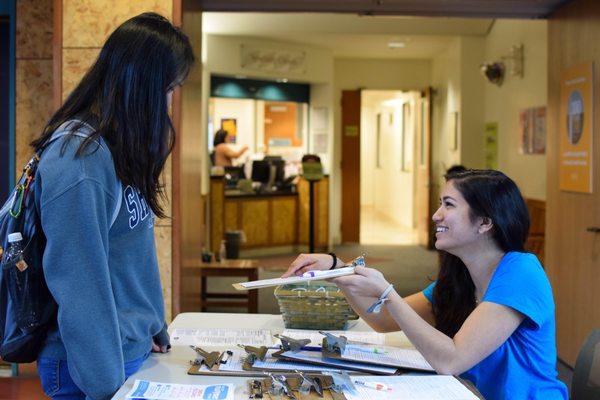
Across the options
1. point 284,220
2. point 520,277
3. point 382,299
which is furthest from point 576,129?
point 284,220

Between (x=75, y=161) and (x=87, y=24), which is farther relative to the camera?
(x=87, y=24)

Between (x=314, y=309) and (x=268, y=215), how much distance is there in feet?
28.8

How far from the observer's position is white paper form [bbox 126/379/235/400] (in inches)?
70.4

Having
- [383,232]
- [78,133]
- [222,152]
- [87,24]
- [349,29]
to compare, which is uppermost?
[349,29]

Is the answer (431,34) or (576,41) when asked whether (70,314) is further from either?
(431,34)

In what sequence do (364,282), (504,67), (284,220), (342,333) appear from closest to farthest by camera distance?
(364,282) → (342,333) → (504,67) → (284,220)

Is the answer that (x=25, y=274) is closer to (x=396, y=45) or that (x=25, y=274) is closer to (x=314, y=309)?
(x=314, y=309)

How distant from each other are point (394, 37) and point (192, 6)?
6.63 meters

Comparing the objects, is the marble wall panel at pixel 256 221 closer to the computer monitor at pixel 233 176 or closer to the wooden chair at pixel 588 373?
the computer monitor at pixel 233 176

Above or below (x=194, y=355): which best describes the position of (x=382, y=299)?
above

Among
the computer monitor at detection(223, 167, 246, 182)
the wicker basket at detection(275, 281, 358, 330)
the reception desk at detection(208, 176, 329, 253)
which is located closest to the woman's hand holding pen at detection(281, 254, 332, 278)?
the wicker basket at detection(275, 281, 358, 330)

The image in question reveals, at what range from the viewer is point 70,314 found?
164 cm

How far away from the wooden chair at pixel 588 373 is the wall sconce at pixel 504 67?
6714 mm

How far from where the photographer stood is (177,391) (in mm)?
1834
